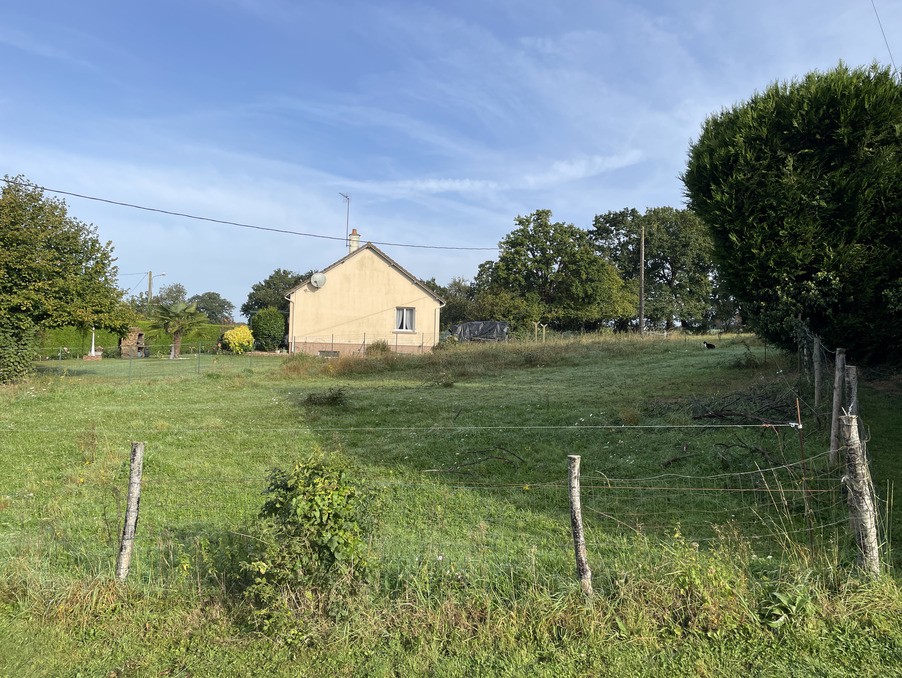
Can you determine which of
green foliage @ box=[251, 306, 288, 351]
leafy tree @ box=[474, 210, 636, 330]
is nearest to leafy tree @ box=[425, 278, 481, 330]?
leafy tree @ box=[474, 210, 636, 330]

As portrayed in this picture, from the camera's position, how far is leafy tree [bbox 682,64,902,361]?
991cm

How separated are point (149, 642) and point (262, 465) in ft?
15.0

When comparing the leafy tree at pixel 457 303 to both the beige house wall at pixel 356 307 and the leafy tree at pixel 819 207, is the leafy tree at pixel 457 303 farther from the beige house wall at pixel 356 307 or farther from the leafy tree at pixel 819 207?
the leafy tree at pixel 819 207

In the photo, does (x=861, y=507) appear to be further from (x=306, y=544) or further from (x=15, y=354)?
(x=15, y=354)

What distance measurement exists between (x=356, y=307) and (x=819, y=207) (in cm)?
2731

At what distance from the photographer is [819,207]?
10.3 metres

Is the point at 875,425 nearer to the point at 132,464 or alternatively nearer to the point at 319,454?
the point at 319,454

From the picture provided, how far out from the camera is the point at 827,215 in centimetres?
1027

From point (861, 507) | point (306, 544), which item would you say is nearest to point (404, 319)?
point (306, 544)

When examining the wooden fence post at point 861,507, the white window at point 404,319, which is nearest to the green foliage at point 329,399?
the wooden fence post at point 861,507

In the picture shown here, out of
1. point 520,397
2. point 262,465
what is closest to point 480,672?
point 262,465

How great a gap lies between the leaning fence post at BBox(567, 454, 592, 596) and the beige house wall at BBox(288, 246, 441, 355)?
1200 inches

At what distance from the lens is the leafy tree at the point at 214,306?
324 ft

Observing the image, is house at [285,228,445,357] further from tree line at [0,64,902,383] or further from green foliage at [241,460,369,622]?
green foliage at [241,460,369,622]
